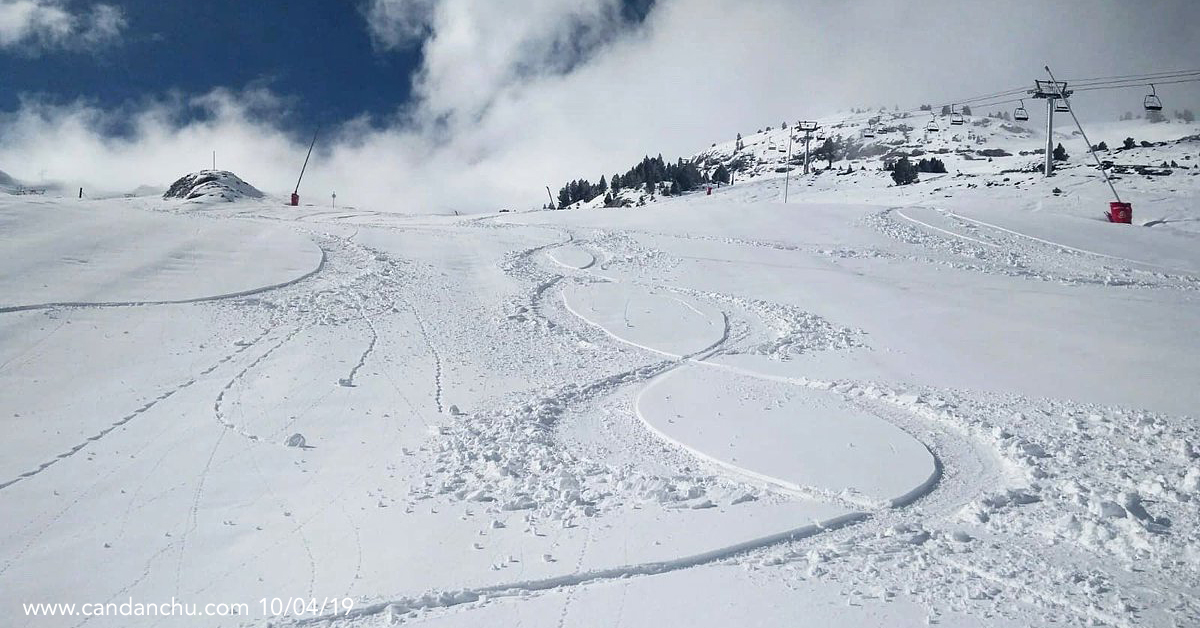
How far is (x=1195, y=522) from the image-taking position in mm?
5988

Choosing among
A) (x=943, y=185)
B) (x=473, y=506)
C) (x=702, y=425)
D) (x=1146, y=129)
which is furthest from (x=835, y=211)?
(x=1146, y=129)

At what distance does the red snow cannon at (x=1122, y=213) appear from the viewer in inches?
1085

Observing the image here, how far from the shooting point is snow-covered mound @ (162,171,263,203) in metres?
41.3

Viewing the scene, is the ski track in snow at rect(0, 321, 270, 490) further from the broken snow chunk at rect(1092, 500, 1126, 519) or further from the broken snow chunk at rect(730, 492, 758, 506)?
the broken snow chunk at rect(1092, 500, 1126, 519)

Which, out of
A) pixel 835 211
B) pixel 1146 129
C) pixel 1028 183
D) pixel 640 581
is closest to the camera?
pixel 640 581

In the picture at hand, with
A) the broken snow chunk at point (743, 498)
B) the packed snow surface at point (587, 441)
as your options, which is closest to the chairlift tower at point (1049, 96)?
the packed snow surface at point (587, 441)

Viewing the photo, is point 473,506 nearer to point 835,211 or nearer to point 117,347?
point 117,347

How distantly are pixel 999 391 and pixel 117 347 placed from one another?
13.3 metres

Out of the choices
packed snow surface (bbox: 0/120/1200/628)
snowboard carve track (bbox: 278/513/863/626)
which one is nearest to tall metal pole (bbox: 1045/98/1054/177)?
packed snow surface (bbox: 0/120/1200/628)

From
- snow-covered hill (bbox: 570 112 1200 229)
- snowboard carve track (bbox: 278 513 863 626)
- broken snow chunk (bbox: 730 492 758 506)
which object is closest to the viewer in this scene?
snowboard carve track (bbox: 278 513 863 626)

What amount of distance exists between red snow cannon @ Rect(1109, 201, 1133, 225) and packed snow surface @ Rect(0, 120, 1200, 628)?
1179cm

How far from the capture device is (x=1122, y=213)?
2766cm

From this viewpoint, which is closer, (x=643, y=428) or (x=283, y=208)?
(x=643, y=428)

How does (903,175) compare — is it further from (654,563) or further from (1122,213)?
(654,563)
